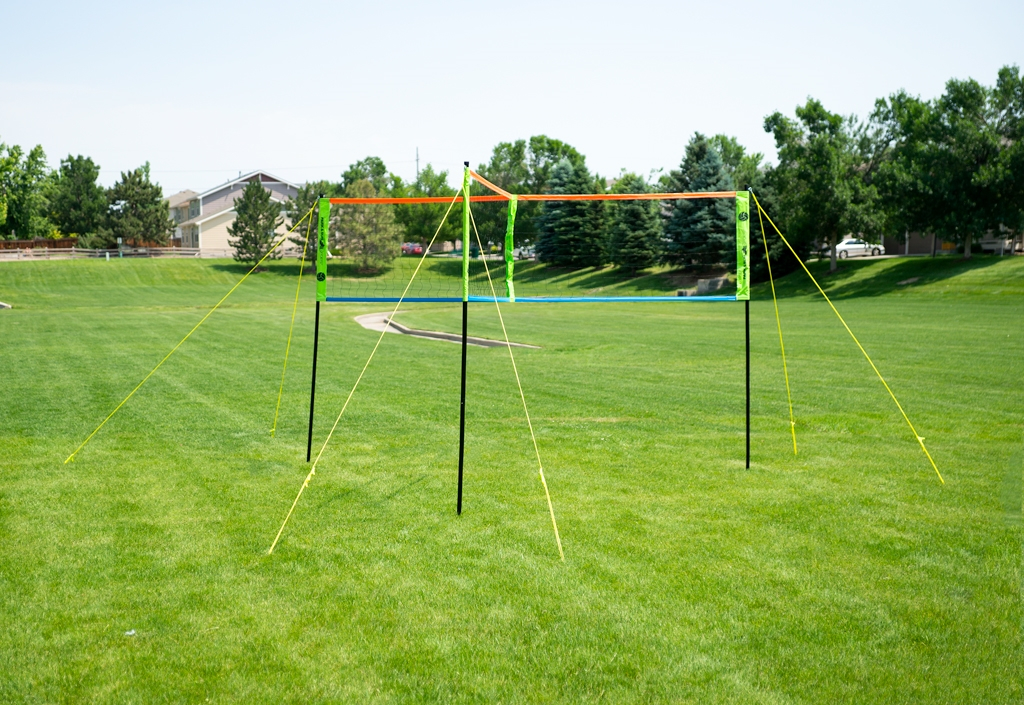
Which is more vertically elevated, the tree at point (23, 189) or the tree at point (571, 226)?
the tree at point (23, 189)

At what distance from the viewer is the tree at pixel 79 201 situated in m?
86.2

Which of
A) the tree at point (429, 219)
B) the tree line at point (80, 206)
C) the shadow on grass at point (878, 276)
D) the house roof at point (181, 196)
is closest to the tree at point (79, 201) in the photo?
the tree line at point (80, 206)

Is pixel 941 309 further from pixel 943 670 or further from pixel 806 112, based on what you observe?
pixel 943 670

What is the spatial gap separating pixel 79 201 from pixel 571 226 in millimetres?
68842

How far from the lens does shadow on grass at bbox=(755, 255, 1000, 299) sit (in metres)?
41.1

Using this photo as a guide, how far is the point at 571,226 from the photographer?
4206 cm

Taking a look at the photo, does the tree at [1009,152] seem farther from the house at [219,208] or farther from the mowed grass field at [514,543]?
the house at [219,208]

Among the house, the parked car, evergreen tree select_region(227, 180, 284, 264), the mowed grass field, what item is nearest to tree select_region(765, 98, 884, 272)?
the parked car

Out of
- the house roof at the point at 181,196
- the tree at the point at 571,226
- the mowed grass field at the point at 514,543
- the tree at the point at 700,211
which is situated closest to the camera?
the mowed grass field at the point at 514,543

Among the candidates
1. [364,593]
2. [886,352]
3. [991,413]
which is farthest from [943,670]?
[886,352]

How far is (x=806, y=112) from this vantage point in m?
48.7

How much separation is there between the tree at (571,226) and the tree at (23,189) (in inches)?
2078

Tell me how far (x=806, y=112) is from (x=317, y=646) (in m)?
50.9

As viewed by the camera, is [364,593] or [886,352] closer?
[364,593]
